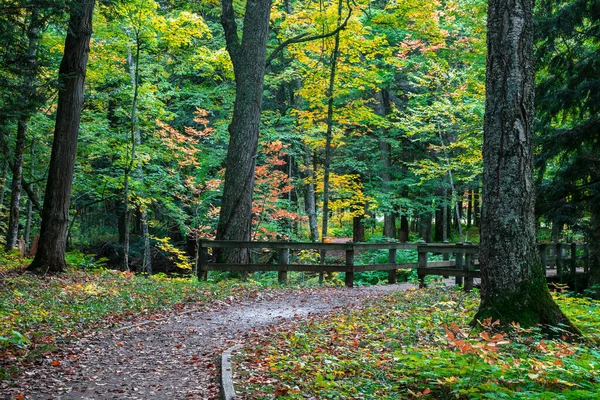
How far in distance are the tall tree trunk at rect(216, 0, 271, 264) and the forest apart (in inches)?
2.2

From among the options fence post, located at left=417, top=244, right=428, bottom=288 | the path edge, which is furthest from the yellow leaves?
the path edge

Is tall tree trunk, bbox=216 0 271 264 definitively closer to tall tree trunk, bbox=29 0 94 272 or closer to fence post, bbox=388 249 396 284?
tall tree trunk, bbox=29 0 94 272

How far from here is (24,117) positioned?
12.1 metres

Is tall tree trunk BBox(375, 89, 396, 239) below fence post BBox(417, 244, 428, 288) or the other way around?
the other way around

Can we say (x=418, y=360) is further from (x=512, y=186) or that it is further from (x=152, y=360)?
(x=152, y=360)

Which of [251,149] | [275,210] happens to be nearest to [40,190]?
[275,210]

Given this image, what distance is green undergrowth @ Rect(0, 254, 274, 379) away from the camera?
6.52 metres

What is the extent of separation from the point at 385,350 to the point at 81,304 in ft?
20.0

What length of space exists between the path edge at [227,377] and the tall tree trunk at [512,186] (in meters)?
3.30

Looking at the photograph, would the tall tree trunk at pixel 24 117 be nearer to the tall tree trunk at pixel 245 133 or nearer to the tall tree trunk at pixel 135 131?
the tall tree trunk at pixel 135 131

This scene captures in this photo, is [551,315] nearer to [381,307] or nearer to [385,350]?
[385,350]

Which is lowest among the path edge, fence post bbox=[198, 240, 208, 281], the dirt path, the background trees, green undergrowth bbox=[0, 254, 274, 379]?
the dirt path

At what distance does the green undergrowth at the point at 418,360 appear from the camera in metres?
3.98

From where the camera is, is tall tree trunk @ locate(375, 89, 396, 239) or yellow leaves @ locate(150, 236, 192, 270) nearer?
yellow leaves @ locate(150, 236, 192, 270)
